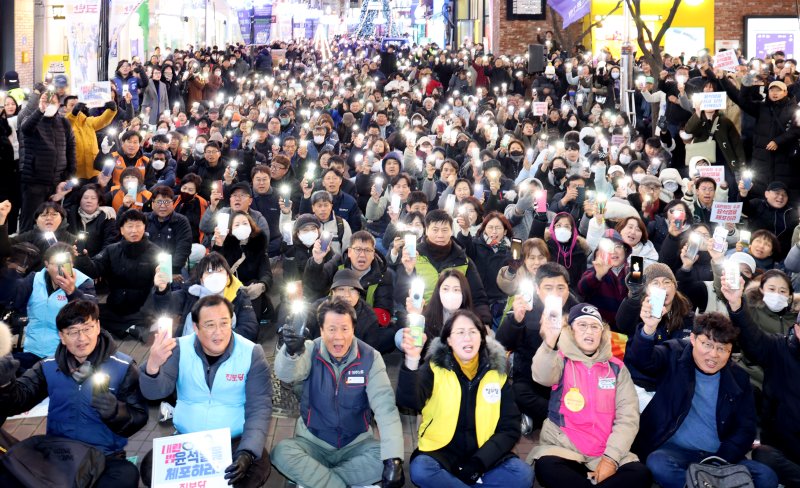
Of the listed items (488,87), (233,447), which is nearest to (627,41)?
(488,87)

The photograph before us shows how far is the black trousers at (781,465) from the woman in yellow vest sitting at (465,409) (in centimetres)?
149

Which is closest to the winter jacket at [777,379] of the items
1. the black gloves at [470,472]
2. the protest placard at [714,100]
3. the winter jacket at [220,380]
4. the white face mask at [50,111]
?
the black gloves at [470,472]

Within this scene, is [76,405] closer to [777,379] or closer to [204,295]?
[204,295]

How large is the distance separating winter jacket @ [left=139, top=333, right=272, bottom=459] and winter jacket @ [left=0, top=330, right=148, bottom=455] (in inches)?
5.0

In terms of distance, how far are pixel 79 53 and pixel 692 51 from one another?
2013 centimetres

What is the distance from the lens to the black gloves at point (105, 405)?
519 centimetres

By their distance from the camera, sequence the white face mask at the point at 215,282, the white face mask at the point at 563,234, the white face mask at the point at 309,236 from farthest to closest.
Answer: the white face mask at the point at 309,236 < the white face mask at the point at 563,234 < the white face mask at the point at 215,282

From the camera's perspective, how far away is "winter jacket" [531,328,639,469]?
222 inches

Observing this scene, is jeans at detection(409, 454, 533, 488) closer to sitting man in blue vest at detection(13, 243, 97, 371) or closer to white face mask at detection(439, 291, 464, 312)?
white face mask at detection(439, 291, 464, 312)

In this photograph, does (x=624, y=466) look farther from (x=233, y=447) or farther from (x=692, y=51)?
(x=692, y=51)

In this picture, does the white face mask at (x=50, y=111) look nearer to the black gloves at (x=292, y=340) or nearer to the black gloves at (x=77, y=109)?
the black gloves at (x=77, y=109)

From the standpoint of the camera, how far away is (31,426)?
6695mm

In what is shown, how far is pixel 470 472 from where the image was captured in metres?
5.51

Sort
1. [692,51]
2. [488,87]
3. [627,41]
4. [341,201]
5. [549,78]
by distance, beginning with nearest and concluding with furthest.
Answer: [341,201] → [627,41] → [549,78] → [488,87] → [692,51]
